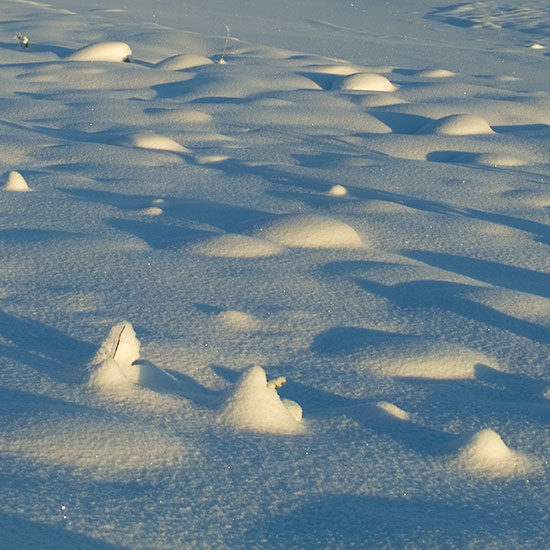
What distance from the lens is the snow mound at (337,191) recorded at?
9.94ft

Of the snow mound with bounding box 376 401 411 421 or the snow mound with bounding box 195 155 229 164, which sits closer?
the snow mound with bounding box 376 401 411 421

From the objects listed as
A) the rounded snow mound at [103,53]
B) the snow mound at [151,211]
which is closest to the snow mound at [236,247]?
the snow mound at [151,211]

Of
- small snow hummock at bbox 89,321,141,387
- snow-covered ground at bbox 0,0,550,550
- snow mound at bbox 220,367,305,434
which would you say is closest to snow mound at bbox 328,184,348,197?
snow-covered ground at bbox 0,0,550,550

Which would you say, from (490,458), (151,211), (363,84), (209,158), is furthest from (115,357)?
(363,84)

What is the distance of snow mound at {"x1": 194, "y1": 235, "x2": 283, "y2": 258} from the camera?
2.39 m

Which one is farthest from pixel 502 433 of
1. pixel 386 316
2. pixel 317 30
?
pixel 317 30

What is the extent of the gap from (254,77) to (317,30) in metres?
3.75

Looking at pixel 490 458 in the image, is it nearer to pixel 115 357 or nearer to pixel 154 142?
pixel 115 357

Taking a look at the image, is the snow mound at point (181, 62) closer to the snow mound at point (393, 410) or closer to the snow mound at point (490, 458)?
the snow mound at point (393, 410)

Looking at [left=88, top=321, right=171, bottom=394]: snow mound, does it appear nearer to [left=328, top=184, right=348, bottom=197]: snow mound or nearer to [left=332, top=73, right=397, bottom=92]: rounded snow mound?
[left=328, top=184, right=348, bottom=197]: snow mound

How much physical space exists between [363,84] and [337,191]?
214cm

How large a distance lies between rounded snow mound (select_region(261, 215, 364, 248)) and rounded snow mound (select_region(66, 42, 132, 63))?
10.9ft

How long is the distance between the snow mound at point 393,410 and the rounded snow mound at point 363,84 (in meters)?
3.55

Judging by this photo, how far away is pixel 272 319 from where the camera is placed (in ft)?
6.58
